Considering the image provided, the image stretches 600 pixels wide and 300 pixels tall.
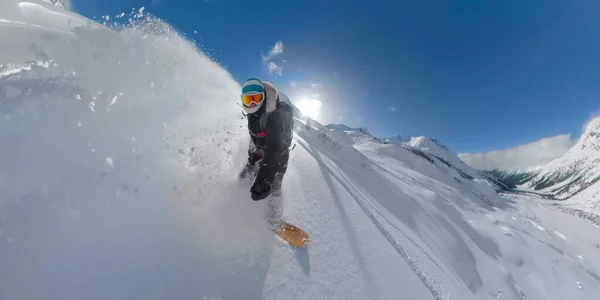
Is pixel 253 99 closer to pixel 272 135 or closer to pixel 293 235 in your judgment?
pixel 272 135

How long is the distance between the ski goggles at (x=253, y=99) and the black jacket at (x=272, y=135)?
12cm

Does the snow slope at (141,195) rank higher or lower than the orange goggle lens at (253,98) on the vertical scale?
lower

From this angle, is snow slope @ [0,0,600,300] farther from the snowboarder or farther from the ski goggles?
the ski goggles

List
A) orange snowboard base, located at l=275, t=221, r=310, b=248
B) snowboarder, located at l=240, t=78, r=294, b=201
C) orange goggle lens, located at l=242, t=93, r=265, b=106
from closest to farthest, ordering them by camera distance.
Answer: orange snowboard base, located at l=275, t=221, r=310, b=248 → snowboarder, located at l=240, t=78, r=294, b=201 → orange goggle lens, located at l=242, t=93, r=265, b=106

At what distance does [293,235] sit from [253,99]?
2.25 m

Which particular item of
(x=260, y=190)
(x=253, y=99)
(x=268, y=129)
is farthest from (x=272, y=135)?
(x=260, y=190)

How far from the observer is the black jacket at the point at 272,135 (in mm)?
4621

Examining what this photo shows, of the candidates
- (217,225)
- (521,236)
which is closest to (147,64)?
(217,225)

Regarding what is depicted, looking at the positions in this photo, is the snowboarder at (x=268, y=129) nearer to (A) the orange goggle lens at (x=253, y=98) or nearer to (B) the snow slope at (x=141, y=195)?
(A) the orange goggle lens at (x=253, y=98)

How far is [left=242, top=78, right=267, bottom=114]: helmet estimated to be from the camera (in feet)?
15.8

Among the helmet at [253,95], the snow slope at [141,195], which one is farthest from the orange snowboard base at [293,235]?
the helmet at [253,95]

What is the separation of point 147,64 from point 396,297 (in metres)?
6.09

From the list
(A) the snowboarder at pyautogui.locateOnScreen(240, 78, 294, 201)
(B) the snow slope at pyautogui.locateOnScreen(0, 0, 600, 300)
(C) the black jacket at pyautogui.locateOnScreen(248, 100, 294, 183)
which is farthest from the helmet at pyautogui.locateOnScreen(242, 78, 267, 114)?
(B) the snow slope at pyautogui.locateOnScreen(0, 0, 600, 300)

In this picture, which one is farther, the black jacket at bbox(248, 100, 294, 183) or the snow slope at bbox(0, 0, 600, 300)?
the black jacket at bbox(248, 100, 294, 183)
